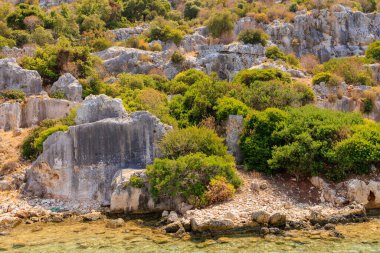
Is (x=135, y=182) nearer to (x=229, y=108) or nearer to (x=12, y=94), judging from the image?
(x=229, y=108)

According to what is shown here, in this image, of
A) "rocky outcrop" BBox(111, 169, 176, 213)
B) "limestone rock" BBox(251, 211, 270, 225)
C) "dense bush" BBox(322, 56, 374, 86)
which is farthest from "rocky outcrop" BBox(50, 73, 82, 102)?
"dense bush" BBox(322, 56, 374, 86)

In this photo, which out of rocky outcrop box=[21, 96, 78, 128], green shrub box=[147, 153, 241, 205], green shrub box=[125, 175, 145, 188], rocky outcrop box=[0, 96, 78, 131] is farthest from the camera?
rocky outcrop box=[21, 96, 78, 128]

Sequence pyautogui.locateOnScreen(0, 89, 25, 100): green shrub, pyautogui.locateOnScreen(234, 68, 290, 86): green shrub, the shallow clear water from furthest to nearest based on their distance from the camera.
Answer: pyautogui.locateOnScreen(234, 68, 290, 86): green shrub, pyautogui.locateOnScreen(0, 89, 25, 100): green shrub, the shallow clear water

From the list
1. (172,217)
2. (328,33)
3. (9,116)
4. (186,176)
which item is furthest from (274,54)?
(172,217)

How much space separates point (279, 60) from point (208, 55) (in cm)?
711

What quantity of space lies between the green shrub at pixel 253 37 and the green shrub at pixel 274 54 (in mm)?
1885

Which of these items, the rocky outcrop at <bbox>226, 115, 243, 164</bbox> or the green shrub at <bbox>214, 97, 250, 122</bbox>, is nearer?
the rocky outcrop at <bbox>226, 115, 243, 164</bbox>

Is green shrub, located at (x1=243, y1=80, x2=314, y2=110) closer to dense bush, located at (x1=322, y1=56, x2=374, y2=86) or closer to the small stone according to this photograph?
dense bush, located at (x1=322, y1=56, x2=374, y2=86)

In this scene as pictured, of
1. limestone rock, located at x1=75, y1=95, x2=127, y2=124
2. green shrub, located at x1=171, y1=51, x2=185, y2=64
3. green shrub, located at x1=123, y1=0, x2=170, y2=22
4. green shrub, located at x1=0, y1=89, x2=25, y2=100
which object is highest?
green shrub, located at x1=123, y1=0, x2=170, y2=22

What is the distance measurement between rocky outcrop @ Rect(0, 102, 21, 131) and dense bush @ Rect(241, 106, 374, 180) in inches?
624

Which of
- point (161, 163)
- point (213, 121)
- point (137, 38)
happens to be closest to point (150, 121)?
point (161, 163)

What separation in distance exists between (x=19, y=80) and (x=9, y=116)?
466cm

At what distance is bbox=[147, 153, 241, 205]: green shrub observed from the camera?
1996 centimetres

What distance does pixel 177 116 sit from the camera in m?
28.7
